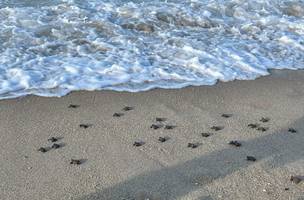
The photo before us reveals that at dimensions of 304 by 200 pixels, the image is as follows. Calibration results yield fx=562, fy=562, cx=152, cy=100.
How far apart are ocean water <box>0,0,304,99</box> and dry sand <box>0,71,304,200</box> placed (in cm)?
41

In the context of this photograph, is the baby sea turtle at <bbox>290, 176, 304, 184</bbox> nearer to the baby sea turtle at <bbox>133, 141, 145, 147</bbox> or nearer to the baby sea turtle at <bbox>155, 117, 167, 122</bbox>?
the baby sea turtle at <bbox>133, 141, 145, 147</bbox>

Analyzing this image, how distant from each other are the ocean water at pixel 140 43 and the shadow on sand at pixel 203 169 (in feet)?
5.30

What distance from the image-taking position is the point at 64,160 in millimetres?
5016

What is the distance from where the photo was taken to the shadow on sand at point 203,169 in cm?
454

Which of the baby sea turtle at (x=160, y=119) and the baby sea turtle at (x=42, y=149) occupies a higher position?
the baby sea turtle at (x=160, y=119)

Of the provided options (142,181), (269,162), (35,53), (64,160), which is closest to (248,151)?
(269,162)

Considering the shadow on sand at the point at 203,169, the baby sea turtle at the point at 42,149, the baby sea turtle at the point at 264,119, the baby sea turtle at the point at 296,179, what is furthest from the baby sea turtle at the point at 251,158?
the baby sea turtle at the point at 42,149

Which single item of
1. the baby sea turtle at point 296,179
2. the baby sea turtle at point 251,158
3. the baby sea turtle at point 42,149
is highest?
the baby sea turtle at point 296,179

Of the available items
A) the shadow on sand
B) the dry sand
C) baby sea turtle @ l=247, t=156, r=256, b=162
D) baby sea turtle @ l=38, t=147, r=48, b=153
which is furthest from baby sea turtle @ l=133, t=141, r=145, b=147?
baby sea turtle @ l=247, t=156, r=256, b=162

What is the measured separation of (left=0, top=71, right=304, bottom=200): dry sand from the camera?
182 inches

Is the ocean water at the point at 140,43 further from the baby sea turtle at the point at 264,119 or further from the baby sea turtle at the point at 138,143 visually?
the baby sea turtle at the point at 138,143

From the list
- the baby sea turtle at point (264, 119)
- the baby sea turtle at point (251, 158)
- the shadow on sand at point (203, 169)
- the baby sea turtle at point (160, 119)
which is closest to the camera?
the shadow on sand at point (203, 169)

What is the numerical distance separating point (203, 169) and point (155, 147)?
59 centimetres

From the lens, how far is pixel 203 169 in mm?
4961
